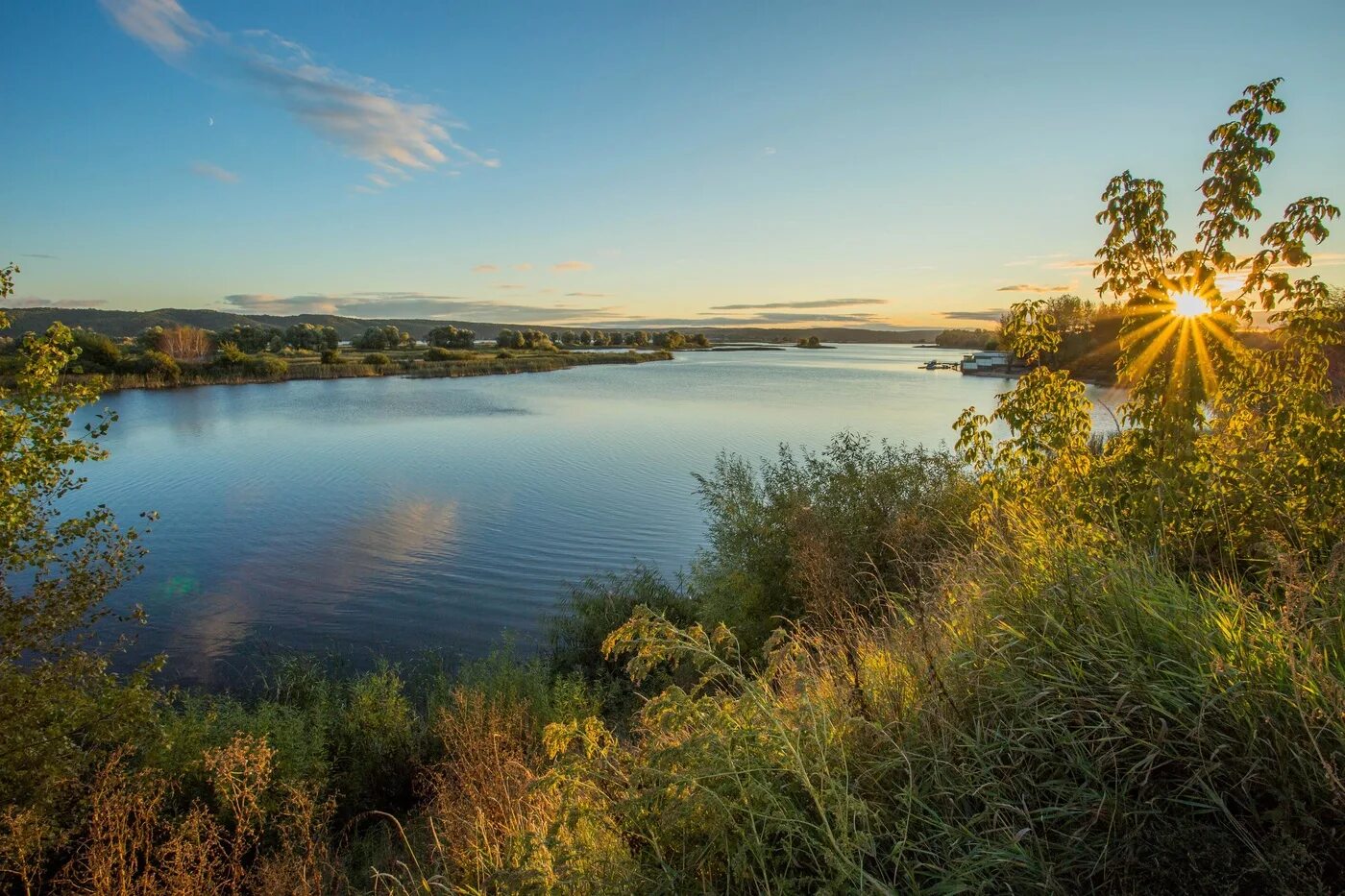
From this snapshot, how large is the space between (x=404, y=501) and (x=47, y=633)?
48.1 feet

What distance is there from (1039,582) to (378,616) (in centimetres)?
1263

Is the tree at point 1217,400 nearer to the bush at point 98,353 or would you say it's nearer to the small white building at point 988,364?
the bush at point 98,353

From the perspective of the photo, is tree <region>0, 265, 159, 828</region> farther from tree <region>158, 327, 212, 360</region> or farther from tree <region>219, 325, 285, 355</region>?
tree <region>219, 325, 285, 355</region>

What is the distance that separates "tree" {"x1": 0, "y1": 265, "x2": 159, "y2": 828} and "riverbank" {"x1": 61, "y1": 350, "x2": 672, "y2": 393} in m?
46.3

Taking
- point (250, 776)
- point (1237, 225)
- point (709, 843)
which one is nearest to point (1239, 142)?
point (1237, 225)

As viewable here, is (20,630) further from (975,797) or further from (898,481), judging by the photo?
(898,481)

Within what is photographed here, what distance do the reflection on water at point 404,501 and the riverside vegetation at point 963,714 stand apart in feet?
11.2

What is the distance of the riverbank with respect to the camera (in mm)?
55709

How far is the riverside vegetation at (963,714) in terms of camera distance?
2.52 m

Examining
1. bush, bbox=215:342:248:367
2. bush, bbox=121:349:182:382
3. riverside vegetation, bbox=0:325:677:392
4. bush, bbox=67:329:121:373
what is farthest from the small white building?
bush, bbox=67:329:121:373

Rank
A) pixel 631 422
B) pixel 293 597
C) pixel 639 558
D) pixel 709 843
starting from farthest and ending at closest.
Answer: pixel 631 422 < pixel 639 558 < pixel 293 597 < pixel 709 843

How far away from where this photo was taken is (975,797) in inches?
115

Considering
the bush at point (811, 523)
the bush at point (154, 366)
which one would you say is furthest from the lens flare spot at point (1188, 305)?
the bush at point (154, 366)

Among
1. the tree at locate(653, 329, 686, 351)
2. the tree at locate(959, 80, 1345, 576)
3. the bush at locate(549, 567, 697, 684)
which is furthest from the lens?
the tree at locate(653, 329, 686, 351)
